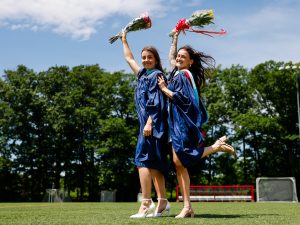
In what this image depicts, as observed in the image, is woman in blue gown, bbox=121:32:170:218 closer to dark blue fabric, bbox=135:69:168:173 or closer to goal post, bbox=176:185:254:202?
dark blue fabric, bbox=135:69:168:173

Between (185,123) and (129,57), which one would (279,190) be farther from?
(185,123)

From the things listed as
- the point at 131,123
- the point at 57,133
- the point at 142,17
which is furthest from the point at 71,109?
the point at 142,17

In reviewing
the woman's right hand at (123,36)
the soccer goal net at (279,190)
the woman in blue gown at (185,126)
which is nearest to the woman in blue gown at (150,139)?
the woman in blue gown at (185,126)

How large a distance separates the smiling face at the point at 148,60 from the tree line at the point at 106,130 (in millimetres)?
29970

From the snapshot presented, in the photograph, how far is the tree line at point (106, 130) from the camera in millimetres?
36156

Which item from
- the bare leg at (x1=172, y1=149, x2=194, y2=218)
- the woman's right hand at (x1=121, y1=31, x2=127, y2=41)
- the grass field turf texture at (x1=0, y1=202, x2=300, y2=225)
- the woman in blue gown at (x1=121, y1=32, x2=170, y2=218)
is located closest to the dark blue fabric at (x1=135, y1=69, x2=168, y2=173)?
the woman in blue gown at (x1=121, y1=32, x2=170, y2=218)

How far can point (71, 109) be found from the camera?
38094 mm

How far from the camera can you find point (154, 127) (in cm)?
512

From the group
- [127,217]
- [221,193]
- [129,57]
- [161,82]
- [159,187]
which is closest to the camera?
[127,217]

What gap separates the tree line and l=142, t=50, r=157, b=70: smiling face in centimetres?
2997

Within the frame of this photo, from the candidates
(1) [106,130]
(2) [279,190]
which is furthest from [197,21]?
(1) [106,130]

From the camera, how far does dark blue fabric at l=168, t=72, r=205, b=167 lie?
487 cm

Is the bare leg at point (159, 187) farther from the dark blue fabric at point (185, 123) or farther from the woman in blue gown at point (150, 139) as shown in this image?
the dark blue fabric at point (185, 123)

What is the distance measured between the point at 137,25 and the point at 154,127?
5.43 feet
